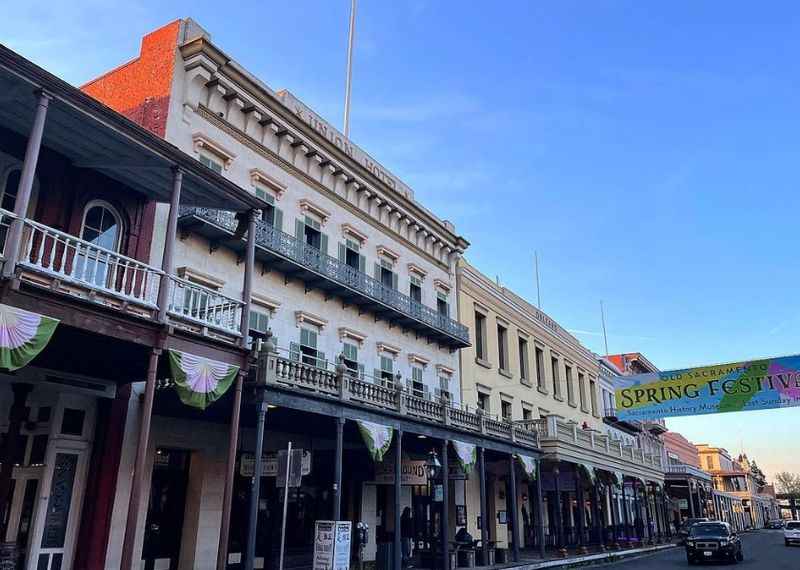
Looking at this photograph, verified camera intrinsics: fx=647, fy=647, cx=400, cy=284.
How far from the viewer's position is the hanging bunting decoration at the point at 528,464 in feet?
83.3

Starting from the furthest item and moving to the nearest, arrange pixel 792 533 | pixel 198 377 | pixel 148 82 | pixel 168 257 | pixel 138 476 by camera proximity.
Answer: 1. pixel 792 533
2. pixel 148 82
3. pixel 198 377
4. pixel 168 257
5. pixel 138 476

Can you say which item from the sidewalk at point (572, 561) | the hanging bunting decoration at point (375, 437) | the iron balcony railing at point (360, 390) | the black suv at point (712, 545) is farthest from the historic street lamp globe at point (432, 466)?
the black suv at point (712, 545)

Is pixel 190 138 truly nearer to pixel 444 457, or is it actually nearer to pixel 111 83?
pixel 111 83

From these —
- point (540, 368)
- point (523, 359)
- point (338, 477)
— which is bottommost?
point (338, 477)

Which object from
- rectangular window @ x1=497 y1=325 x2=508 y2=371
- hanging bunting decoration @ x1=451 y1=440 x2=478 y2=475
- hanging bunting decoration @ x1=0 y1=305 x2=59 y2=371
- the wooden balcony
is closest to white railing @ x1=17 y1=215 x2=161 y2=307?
the wooden balcony

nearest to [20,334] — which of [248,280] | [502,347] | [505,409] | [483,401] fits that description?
[248,280]

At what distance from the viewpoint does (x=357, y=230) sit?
922 inches

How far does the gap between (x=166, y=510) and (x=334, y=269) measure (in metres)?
8.68

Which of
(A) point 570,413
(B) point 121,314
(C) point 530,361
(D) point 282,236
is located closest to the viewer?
(B) point 121,314

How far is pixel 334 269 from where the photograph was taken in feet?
69.0

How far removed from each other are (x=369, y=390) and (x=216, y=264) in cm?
541

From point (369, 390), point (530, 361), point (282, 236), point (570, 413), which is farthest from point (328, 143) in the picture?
point (570, 413)

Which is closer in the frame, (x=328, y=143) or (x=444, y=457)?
(x=444, y=457)

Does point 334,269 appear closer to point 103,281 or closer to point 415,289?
point 415,289
